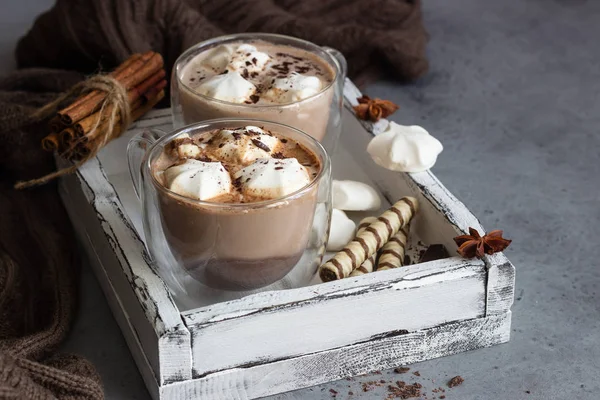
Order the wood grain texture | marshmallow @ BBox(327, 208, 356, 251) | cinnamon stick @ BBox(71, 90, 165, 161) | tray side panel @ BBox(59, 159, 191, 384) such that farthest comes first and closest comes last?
cinnamon stick @ BBox(71, 90, 165, 161), marshmallow @ BBox(327, 208, 356, 251), the wood grain texture, tray side panel @ BBox(59, 159, 191, 384)

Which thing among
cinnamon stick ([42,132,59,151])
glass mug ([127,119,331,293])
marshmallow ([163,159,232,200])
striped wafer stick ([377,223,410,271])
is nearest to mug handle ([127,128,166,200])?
glass mug ([127,119,331,293])

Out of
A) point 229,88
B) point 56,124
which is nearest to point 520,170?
point 229,88

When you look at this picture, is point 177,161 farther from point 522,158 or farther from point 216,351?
point 522,158

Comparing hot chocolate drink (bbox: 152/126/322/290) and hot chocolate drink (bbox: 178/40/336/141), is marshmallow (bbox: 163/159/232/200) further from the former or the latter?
hot chocolate drink (bbox: 178/40/336/141)

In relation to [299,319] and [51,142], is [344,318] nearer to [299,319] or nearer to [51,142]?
[299,319]

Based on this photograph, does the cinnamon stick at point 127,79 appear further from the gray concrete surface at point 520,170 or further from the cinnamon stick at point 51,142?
the gray concrete surface at point 520,170

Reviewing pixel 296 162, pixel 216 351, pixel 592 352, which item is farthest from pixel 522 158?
pixel 216 351
